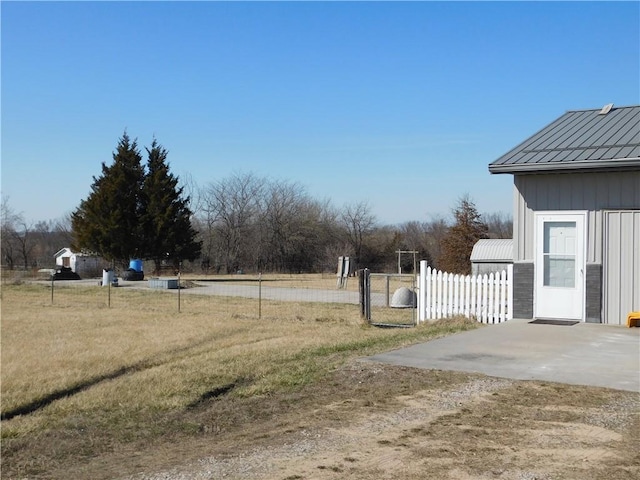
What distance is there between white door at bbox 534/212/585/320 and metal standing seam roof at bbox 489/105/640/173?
3.47 feet

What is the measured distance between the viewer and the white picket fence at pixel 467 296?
541 inches

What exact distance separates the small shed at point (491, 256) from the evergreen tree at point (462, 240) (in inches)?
212

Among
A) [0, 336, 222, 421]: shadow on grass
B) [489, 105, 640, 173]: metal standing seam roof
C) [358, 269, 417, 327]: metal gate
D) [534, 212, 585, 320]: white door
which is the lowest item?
[0, 336, 222, 421]: shadow on grass

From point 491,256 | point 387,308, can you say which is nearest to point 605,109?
point 387,308

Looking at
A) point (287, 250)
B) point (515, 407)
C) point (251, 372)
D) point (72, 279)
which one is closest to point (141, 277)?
point (72, 279)

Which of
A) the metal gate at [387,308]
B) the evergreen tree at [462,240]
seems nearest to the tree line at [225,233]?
the evergreen tree at [462,240]

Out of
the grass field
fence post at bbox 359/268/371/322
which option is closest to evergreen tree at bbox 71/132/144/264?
the grass field

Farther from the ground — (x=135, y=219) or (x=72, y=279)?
(x=135, y=219)

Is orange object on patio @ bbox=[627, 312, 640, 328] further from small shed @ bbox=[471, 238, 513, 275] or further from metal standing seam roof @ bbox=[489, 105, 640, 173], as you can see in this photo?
small shed @ bbox=[471, 238, 513, 275]

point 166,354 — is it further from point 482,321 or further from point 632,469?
point 632,469

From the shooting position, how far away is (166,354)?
11.8 m

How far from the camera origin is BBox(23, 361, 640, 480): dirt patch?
198 inches

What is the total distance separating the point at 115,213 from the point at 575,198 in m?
36.9

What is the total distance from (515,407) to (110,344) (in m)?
8.70
